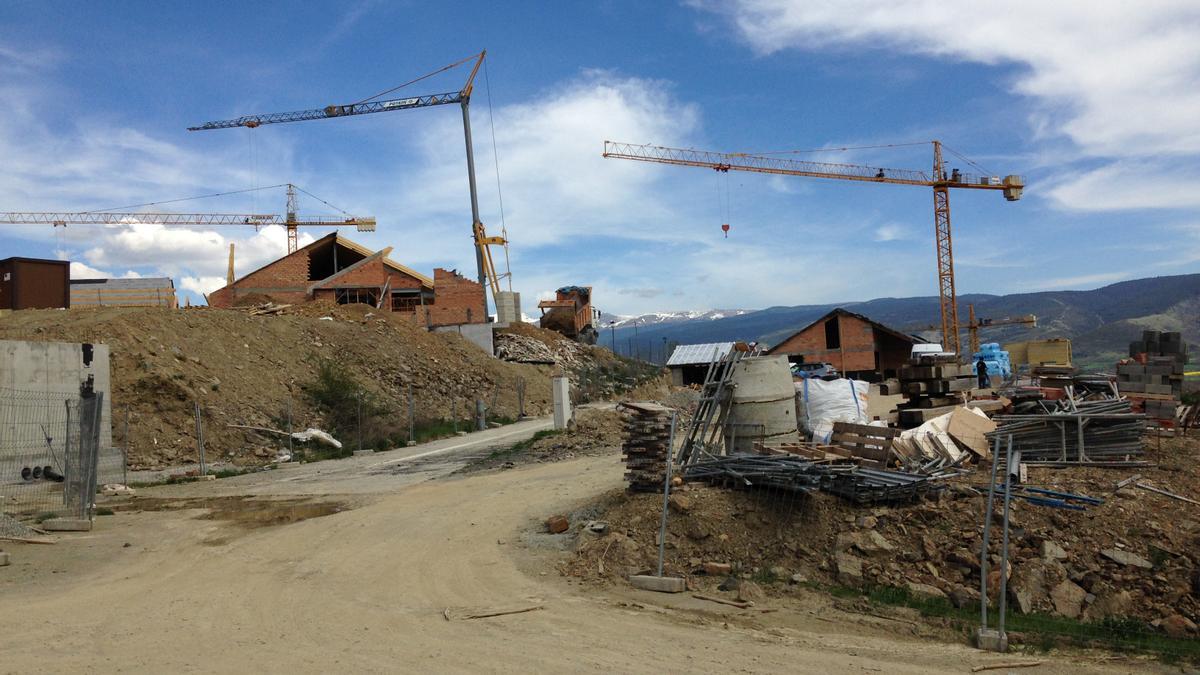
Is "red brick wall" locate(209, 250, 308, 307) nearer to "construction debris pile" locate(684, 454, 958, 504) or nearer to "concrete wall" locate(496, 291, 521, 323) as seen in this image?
"concrete wall" locate(496, 291, 521, 323)

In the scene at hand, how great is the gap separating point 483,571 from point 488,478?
25.6 feet

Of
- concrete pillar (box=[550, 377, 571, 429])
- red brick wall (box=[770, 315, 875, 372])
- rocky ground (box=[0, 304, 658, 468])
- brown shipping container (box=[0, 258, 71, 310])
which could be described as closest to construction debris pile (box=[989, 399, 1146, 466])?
concrete pillar (box=[550, 377, 571, 429])

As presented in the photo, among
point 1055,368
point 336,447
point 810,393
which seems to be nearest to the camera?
point 810,393

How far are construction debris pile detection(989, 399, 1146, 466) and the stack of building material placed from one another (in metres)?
5.06

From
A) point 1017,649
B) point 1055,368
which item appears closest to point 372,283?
point 1055,368

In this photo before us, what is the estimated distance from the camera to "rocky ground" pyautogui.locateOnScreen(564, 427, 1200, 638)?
8750mm

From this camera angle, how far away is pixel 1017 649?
24.9 feet

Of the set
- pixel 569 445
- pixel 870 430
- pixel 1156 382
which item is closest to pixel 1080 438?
pixel 870 430

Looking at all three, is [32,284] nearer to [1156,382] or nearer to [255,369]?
[255,369]

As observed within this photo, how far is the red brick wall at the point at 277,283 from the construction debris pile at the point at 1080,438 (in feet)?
157

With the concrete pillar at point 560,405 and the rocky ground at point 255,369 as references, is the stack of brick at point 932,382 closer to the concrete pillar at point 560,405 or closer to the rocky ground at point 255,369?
the concrete pillar at point 560,405

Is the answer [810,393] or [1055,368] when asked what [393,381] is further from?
[1055,368]

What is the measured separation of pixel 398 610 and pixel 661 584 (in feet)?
9.60

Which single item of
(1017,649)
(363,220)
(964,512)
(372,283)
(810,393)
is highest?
(363,220)
